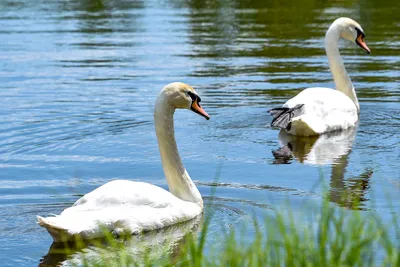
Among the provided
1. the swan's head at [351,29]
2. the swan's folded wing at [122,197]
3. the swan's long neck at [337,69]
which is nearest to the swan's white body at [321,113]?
the swan's long neck at [337,69]

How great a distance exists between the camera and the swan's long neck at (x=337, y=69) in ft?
46.8

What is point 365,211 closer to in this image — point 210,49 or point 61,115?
point 61,115

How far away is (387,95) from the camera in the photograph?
48.2 feet

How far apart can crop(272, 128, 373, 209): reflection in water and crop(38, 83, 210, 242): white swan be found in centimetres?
138

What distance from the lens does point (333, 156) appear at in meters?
11.3

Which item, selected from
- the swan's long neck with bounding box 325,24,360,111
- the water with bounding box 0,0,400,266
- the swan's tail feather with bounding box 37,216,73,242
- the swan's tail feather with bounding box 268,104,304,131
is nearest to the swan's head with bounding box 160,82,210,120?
the water with bounding box 0,0,400,266

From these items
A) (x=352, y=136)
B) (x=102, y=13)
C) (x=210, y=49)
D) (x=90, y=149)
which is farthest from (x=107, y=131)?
(x=102, y=13)

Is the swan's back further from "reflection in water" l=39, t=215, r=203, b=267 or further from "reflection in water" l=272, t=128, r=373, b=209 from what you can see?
"reflection in water" l=272, t=128, r=373, b=209

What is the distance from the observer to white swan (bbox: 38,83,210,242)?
25.8 feet

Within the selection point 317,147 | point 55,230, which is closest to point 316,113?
point 317,147

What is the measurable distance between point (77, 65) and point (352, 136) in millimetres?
6614

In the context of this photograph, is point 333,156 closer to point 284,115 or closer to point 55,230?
point 284,115

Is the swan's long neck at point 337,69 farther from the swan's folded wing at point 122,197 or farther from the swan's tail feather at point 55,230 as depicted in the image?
the swan's tail feather at point 55,230

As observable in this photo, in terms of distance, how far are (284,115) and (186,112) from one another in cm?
193
